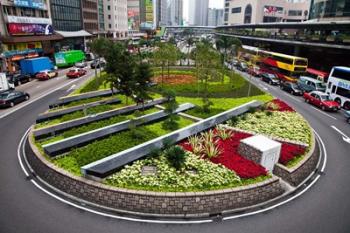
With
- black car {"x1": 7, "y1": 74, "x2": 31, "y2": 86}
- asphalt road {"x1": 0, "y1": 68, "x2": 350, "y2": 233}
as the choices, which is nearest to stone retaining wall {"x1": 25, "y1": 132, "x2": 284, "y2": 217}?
asphalt road {"x1": 0, "y1": 68, "x2": 350, "y2": 233}

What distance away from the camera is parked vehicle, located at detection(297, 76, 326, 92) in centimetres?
3969

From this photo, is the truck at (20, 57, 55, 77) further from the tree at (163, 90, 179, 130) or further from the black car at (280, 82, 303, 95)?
the black car at (280, 82, 303, 95)

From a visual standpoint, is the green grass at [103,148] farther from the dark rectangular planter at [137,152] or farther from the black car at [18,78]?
the black car at [18,78]

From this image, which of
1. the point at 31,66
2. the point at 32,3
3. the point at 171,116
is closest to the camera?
the point at 171,116

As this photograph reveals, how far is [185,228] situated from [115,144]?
27.2 feet

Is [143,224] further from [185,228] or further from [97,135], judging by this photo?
[97,135]

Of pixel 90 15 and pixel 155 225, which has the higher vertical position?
pixel 90 15

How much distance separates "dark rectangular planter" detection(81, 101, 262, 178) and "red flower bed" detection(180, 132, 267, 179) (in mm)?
1175

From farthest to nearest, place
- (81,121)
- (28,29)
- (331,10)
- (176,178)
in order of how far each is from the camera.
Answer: (331,10) < (28,29) < (81,121) < (176,178)

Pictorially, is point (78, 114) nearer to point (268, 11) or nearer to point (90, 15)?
point (90, 15)

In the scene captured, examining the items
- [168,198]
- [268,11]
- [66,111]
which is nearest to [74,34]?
[66,111]

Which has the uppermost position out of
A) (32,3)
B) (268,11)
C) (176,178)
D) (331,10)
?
(268,11)

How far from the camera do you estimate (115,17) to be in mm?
106188

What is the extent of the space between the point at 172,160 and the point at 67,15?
74.3 metres
